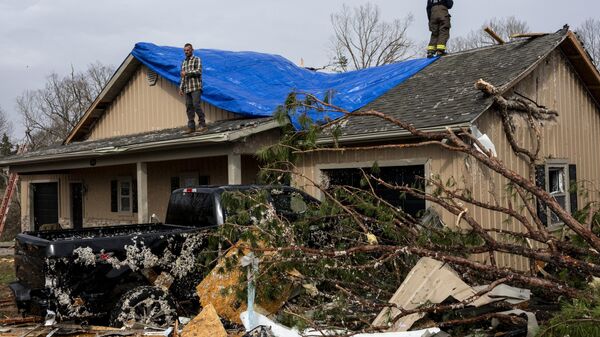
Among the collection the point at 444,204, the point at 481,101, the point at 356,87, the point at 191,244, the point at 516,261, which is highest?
the point at 356,87

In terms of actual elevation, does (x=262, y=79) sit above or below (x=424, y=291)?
above

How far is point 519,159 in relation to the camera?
10.0 m

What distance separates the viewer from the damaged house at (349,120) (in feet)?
31.9

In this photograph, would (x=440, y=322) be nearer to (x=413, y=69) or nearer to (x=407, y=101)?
(x=407, y=101)

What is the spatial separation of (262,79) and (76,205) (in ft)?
30.3

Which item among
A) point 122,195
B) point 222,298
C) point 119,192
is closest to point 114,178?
point 119,192

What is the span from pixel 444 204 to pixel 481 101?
3.93m

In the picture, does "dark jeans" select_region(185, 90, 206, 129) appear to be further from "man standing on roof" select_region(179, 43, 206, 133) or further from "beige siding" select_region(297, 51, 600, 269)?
"beige siding" select_region(297, 51, 600, 269)

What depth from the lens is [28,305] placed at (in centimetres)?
612

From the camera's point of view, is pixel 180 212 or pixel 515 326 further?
pixel 180 212

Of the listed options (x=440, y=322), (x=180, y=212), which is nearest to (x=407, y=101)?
(x=180, y=212)

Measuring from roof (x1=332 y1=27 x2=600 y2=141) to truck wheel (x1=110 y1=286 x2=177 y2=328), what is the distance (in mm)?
4920

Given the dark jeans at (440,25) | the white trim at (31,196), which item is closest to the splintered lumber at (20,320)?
the dark jeans at (440,25)

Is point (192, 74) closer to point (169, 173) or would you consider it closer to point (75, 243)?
point (169, 173)
